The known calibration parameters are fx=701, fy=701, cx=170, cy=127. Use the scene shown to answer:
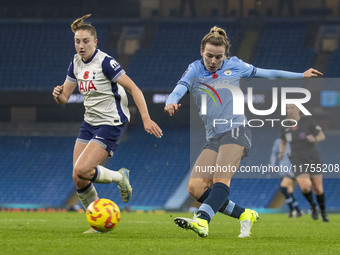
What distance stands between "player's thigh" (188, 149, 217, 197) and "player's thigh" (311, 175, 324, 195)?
6170mm

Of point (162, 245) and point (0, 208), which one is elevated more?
point (162, 245)

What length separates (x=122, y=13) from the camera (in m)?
27.0

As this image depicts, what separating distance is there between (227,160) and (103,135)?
5.22 ft

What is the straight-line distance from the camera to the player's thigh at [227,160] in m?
6.82

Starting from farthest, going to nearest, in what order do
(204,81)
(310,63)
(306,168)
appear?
(310,63) → (306,168) → (204,81)

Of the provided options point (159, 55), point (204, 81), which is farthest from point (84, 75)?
point (159, 55)

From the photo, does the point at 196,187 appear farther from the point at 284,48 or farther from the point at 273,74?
the point at 284,48

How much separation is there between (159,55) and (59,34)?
4.02m

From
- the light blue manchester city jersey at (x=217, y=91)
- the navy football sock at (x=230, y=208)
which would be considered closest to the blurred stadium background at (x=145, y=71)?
the navy football sock at (x=230, y=208)

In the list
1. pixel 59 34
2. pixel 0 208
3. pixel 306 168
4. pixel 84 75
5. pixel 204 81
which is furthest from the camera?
pixel 59 34

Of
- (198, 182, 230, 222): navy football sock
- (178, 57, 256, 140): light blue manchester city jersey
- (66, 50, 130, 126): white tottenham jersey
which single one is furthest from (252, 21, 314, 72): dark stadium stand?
(198, 182, 230, 222): navy football sock

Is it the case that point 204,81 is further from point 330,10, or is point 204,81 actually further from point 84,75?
point 330,10

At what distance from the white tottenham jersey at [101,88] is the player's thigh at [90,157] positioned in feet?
1.04

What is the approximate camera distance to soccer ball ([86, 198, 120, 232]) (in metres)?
7.10
